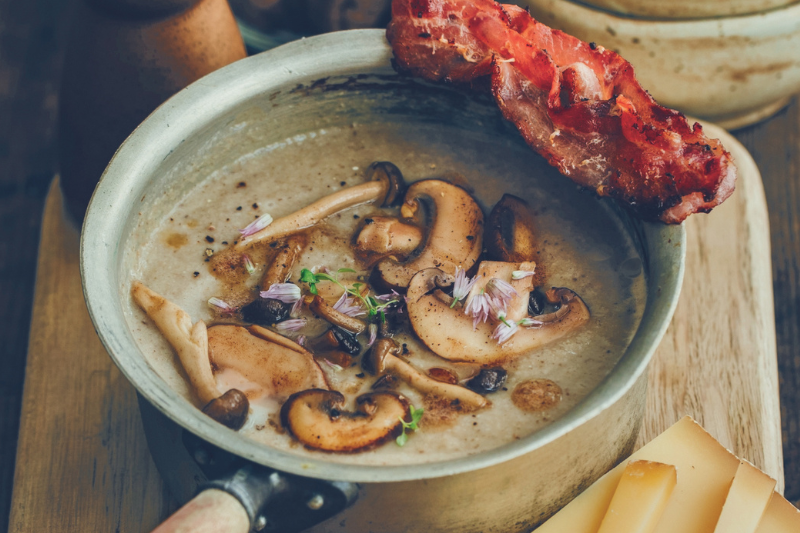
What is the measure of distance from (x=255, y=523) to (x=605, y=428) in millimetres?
704

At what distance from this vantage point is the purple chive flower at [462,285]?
1562 millimetres

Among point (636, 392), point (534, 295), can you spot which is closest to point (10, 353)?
point (534, 295)

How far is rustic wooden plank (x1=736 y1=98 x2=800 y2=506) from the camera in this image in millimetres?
2514

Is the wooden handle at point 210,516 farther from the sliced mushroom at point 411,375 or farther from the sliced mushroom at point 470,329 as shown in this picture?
the sliced mushroom at point 470,329

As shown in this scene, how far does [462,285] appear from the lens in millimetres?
1576

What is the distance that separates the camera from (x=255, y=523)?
4.19ft

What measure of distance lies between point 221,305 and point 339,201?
1.20 ft

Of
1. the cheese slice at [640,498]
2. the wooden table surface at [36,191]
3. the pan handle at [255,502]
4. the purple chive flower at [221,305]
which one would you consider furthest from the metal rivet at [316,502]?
the wooden table surface at [36,191]

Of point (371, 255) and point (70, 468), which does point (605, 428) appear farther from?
point (70, 468)

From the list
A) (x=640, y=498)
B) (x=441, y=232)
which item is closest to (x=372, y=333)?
(x=441, y=232)

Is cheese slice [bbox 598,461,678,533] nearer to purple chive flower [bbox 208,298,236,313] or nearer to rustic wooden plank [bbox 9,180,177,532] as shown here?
purple chive flower [bbox 208,298,236,313]

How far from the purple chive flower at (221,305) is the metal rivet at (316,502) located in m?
0.47

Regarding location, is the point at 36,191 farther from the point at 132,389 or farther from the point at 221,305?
the point at 221,305

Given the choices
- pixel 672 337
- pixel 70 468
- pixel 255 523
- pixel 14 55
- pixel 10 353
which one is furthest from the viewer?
pixel 14 55
